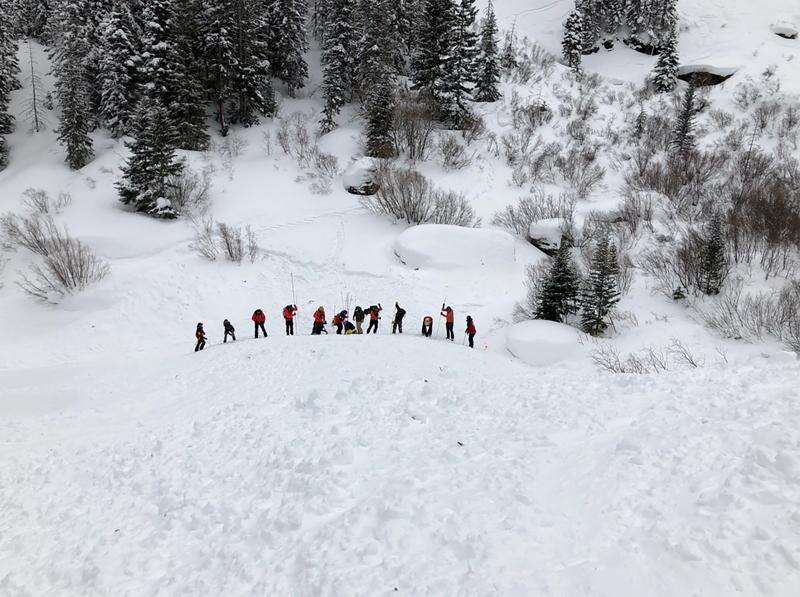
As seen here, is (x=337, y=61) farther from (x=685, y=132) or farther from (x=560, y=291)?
(x=560, y=291)

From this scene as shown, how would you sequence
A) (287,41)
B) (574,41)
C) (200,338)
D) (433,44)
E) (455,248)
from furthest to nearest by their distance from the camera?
1. (574,41)
2. (287,41)
3. (433,44)
4. (455,248)
5. (200,338)

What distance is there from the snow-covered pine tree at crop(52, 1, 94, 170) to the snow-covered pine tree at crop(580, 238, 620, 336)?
3251 centimetres

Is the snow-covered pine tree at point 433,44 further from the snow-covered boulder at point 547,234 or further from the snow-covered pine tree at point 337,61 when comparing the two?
the snow-covered boulder at point 547,234

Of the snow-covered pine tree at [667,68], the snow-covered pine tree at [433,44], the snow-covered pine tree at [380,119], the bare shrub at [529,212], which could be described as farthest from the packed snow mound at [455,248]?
the snow-covered pine tree at [667,68]

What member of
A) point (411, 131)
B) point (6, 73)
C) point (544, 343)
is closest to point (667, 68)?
point (411, 131)

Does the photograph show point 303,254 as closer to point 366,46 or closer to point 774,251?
point 366,46

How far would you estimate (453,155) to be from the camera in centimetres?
3359

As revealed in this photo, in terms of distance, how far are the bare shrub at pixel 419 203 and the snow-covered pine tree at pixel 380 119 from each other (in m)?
5.23

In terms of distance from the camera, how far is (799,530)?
479cm

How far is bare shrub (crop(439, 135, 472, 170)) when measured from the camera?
3325 cm

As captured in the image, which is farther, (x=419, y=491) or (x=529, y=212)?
(x=529, y=212)

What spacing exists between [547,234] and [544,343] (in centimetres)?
1169

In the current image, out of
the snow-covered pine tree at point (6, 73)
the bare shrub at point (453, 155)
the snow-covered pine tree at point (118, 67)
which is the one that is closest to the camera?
the snow-covered pine tree at point (118, 67)

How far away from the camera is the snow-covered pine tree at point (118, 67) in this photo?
30625mm
